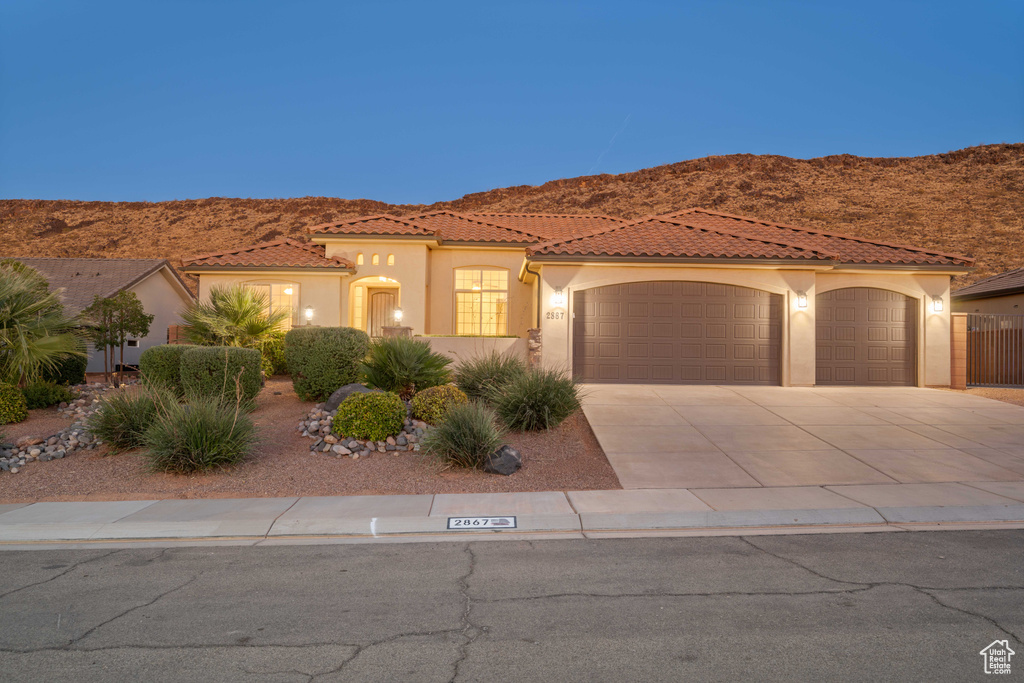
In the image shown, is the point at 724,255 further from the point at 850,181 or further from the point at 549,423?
the point at 850,181

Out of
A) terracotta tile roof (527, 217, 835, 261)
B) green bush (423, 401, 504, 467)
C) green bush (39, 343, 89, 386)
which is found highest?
terracotta tile roof (527, 217, 835, 261)

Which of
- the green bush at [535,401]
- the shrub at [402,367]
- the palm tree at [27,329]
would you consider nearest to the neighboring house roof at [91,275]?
the palm tree at [27,329]

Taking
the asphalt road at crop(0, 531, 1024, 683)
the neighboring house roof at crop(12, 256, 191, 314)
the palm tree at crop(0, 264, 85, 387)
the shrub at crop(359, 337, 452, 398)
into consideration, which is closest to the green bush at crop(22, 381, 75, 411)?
the palm tree at crop(0, 264, 85, 387)

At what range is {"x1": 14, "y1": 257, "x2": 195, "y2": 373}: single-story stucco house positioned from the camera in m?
20.0

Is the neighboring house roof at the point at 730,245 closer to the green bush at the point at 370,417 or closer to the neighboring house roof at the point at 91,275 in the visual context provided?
the green bush at the point at 370,417

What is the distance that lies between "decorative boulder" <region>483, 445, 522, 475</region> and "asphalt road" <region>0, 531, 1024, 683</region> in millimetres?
2521

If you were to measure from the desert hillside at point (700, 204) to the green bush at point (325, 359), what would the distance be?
117 ft

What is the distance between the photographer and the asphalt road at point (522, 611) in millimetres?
3625

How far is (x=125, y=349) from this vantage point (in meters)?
20.1

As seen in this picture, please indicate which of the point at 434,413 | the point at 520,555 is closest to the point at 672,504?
the point at 520,555

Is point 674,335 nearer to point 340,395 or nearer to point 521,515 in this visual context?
point 340,395

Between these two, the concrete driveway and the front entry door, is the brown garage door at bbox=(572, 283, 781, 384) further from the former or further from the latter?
the front entry door

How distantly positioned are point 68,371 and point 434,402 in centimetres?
958

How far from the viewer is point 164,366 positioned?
12.0m
